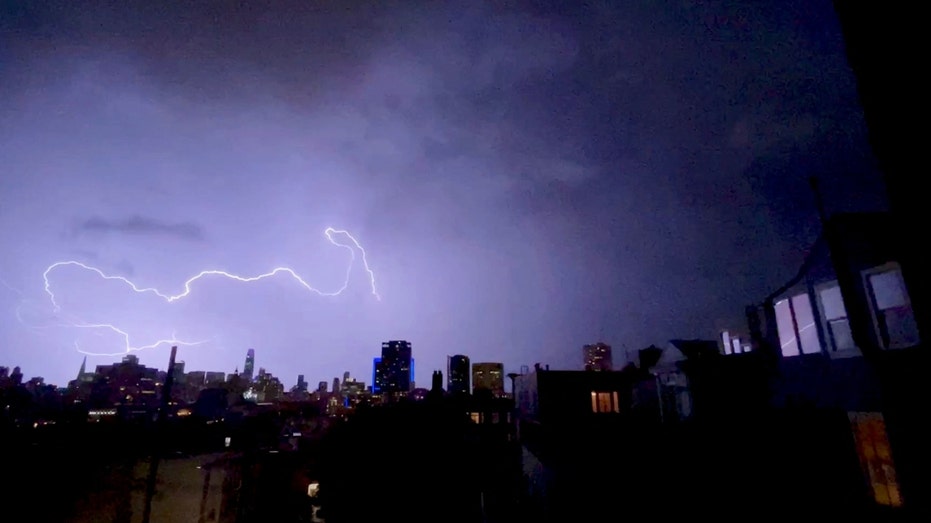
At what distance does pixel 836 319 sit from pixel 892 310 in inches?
74.2

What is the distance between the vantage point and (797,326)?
14500 mm

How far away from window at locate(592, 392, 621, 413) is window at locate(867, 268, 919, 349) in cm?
1609

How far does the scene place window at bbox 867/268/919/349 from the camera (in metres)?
10.6

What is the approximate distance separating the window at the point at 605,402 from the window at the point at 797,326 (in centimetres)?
1195

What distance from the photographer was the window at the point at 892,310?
10555mm

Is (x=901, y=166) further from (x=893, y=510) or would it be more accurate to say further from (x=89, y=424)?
(x=89, y=424)

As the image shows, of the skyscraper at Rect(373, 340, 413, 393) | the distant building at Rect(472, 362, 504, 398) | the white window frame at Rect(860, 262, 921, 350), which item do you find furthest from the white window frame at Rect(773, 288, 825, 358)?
the skyscraper at Rect(373, 340, 413, 393)

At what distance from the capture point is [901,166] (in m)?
4.38

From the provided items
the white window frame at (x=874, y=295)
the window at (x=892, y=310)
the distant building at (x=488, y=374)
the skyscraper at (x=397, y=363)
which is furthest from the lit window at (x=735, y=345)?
the skyscraper at (x=397, y=363)

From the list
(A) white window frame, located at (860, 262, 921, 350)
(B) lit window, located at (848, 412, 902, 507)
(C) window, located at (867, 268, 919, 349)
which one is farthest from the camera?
(A) white window frame, located at (860, 262, 921, 350)

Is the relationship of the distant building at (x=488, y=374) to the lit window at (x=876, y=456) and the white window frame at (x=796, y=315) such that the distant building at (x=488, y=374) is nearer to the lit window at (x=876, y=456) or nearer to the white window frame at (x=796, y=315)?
the white window frame at (x=796, y=315)

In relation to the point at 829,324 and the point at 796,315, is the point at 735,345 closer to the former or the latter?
the point at 796,315

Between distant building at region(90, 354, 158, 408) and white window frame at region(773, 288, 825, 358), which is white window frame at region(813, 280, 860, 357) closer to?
white window frame at region(773, 288, 825, 358)

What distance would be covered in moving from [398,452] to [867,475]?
16.0 metres
